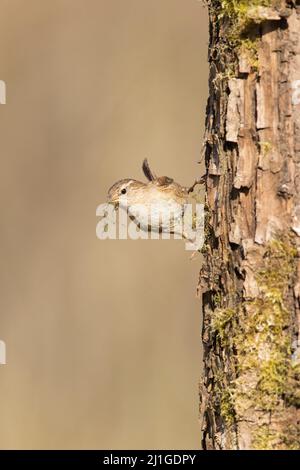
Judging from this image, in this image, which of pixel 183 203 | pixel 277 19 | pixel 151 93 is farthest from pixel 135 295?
pixel 277 19

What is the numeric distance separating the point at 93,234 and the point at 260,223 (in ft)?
11.5

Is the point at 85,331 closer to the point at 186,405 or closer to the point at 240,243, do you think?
the point at 186,405

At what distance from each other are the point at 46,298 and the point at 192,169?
1.52 meters

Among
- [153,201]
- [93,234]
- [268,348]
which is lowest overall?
[268,348]

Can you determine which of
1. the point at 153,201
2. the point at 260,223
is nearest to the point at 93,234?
the point at 153,201

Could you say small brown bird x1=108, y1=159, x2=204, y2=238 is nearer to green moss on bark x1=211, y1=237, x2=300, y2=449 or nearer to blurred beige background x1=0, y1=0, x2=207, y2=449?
green moss on bark x1=211, y1=237, x2=300, y2=449

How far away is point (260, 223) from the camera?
7.40ft

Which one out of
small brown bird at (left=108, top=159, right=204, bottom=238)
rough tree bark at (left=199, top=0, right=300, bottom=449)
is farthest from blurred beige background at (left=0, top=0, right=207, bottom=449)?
rough tree bark at (left=199, top=0, right=300, bottom=449)

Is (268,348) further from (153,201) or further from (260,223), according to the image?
(153,201)

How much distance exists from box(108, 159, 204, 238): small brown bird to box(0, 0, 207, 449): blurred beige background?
1779mm

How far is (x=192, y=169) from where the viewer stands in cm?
577

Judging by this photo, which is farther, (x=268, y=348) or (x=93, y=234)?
(x=93, y=234)

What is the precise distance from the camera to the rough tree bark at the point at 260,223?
2230 millimetres

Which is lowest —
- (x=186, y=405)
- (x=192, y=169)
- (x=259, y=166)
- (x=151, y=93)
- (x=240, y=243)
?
(x=186, y=405)
